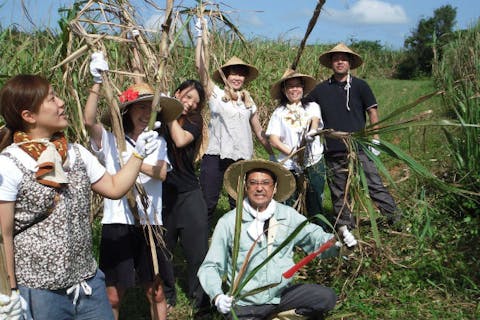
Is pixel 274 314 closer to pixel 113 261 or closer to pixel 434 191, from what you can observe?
pixel 113 261

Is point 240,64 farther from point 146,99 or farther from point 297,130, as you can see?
point 146,99

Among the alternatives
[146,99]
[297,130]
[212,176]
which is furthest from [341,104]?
[146,99]

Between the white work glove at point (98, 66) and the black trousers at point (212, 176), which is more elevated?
the white work glove at point (98, 66)

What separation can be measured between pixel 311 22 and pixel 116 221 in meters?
1.44

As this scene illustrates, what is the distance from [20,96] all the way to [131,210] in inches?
36.4

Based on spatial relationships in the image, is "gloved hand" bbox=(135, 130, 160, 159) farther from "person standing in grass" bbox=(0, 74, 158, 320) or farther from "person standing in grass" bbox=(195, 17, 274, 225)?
"person standing in grass" bbox=(195, 17, 274, 225)

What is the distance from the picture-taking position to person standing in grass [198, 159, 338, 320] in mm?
2688

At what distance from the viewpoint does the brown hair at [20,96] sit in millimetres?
1835

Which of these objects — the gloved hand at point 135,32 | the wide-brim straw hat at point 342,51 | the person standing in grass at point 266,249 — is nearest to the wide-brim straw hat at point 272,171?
the person standing in grass at point 266,249

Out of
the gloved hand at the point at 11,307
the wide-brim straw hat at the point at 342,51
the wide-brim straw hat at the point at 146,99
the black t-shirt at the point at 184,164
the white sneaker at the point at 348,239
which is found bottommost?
the white sneaker at the point at 348,239

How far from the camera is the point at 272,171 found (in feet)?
9.52

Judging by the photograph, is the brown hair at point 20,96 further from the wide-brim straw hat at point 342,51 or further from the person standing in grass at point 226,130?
the wide-brim straw hat at point 342,51

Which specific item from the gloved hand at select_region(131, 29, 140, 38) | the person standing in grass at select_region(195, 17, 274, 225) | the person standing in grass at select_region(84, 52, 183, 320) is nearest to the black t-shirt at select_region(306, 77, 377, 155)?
the person standing in grass at select_region(195, 17, 274, 225)

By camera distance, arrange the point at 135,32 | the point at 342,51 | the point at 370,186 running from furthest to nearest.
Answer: the point at 370,186 → the point at 342,51 → the point at 135,32
